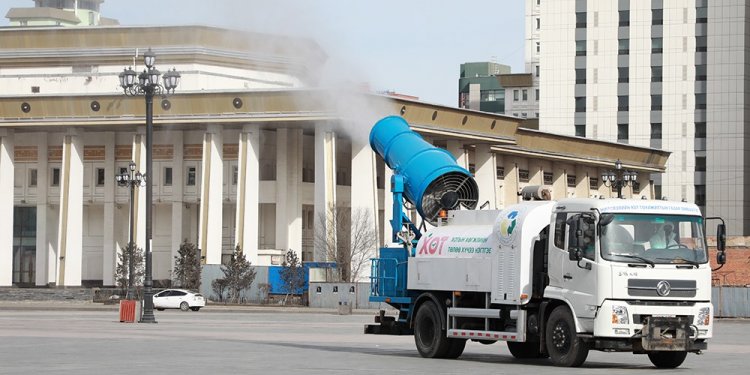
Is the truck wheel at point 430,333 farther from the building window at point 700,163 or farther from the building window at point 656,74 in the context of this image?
the building window at point 656,74

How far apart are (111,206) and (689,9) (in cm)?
5783

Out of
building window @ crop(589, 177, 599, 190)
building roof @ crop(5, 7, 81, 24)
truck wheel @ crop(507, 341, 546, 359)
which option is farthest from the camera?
building window @ crop(589, 177, 599, 190)

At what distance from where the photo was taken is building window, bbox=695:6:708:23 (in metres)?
130

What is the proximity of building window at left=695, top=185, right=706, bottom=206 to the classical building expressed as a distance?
102 ft

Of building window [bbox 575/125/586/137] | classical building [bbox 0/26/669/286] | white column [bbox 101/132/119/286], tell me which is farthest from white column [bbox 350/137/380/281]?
building window [bbox 575/125/586/137]

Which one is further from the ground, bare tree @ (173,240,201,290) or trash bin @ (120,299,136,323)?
bare tree @ (173,240,201,290)

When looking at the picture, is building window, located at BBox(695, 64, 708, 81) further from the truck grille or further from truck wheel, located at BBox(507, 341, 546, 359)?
the truck grille

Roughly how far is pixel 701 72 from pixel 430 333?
106261 millimetres

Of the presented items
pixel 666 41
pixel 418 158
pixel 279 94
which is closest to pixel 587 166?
pixel 666 41

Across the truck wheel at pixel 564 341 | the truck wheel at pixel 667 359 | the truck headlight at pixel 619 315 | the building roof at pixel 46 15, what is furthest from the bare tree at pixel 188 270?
the truck headlight at pixel 619 315

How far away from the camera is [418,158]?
31.4 m

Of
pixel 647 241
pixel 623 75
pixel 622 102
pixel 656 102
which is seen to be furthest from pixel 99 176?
pixel 647 241

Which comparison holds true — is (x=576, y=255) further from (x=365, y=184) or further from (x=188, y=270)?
(x=365, y=184)

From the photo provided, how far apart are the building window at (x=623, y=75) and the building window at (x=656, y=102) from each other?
2.95 metres
